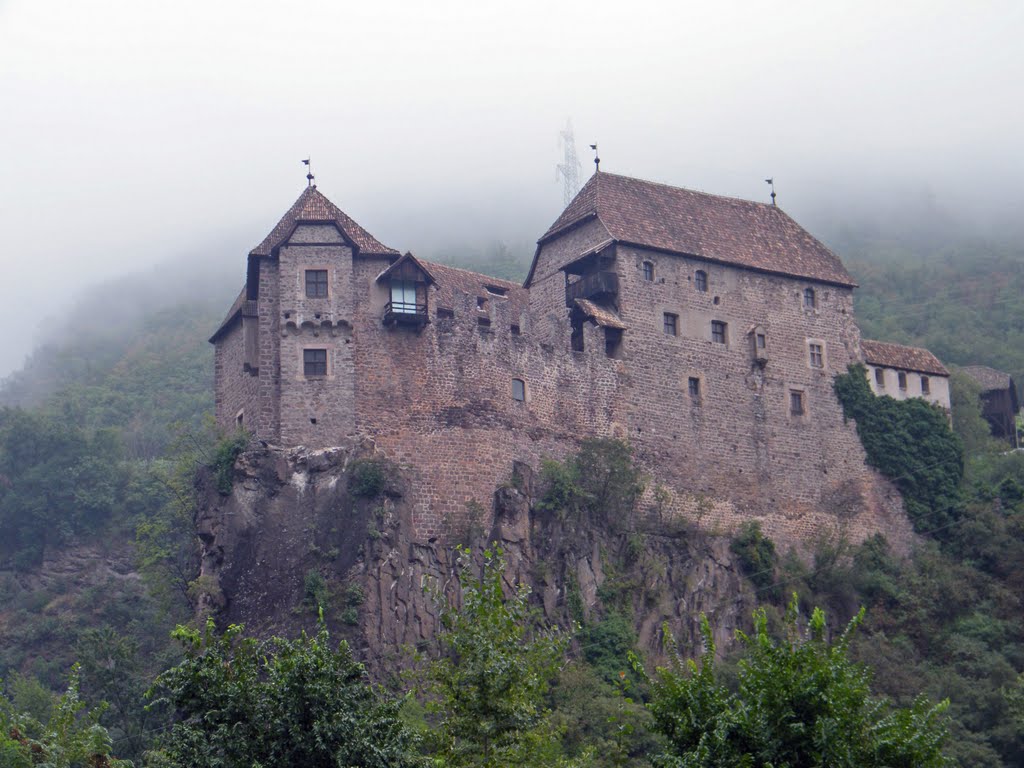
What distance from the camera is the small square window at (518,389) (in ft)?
178

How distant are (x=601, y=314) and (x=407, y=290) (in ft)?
24.5

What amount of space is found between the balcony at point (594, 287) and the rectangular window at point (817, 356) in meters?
8.50

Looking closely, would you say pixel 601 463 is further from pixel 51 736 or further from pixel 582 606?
pixel 51 736

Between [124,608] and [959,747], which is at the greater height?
[124,608]

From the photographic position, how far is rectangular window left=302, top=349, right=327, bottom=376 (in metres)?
52.0

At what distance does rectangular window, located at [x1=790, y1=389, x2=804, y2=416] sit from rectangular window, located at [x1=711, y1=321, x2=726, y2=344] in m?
3.27

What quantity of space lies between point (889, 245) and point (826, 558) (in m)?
66.9

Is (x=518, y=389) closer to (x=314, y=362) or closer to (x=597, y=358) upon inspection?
(x=597, y=358)

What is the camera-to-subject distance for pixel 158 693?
51.2 meters

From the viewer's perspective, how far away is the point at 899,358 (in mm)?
65562

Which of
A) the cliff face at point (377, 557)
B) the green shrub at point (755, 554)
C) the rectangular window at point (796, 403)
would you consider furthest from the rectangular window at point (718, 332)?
the cliff face at point (377, 557)

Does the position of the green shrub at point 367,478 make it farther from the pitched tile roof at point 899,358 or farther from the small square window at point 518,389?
the pitched tile roof at point 899,358

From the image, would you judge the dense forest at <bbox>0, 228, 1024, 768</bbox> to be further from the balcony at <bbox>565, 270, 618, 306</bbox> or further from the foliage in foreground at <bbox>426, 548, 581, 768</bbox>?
the balcony at <bbox>565, 270, 618, 306</bbox>

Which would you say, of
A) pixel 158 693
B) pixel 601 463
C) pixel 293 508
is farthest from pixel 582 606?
pixel 158 693
